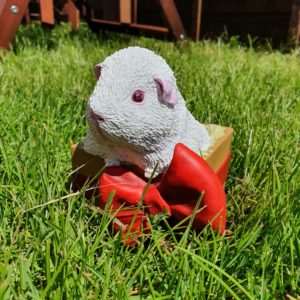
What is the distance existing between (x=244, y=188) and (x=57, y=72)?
1.33 meters

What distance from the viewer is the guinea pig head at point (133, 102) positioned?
82 centimetres

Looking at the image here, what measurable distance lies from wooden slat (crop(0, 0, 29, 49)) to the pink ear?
157 centimetres

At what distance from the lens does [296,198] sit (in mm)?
932

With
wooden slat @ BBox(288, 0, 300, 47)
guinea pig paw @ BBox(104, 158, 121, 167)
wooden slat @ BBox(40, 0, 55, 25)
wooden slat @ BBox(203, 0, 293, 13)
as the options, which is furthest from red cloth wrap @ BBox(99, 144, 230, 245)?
wooden slat @ BBox(203, 0, 293, 13)

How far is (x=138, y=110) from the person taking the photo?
0.83 meters

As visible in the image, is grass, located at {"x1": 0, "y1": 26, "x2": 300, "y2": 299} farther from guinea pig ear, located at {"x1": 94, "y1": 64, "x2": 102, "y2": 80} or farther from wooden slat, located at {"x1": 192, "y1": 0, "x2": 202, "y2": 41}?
wooden slat, located at {"x1": 192, "y1": 0, "x2": 202, "y2": 41}

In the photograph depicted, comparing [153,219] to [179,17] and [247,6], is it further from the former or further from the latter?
[247,6]

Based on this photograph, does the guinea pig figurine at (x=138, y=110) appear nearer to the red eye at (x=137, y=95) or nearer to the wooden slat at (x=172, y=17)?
the red eye at (x=137, y=95)

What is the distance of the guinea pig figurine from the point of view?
821 millimetres

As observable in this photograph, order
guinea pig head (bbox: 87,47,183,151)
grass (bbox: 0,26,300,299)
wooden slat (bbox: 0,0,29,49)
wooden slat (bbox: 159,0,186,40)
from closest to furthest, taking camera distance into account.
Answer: grass (bbox: 0,26,300,299), guinea pig head (bbox: 87,47,183,151), wooden slat (bbox: 0,0,29,49), wooden slat (bbox: 159,0,186,40)

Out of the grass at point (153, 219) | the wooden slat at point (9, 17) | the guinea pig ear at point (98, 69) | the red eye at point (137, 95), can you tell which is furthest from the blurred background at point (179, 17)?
the red eye at point (137, 95)

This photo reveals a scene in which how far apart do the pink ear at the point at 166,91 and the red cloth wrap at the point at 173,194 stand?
94mm

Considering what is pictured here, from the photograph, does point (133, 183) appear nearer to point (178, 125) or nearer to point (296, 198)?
point (178, 125)

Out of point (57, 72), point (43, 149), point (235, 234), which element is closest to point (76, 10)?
point (57, 72)
